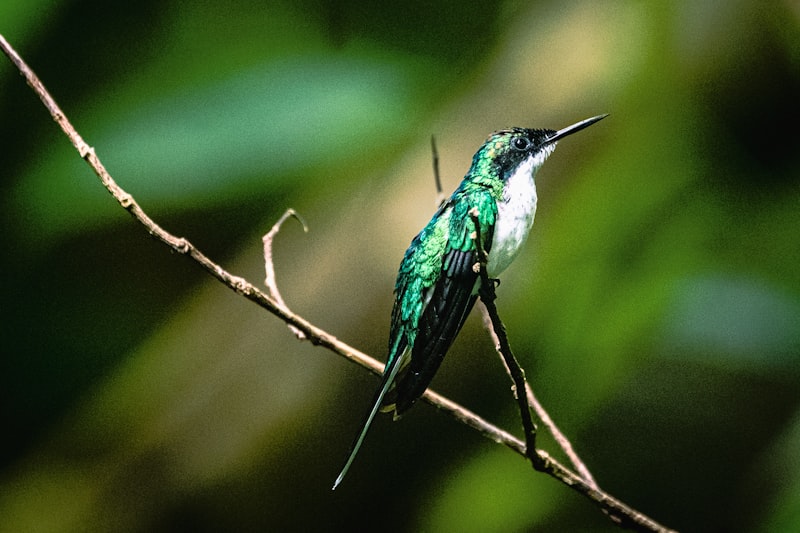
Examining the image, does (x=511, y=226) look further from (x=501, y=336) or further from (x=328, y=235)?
(x=328, y=235)

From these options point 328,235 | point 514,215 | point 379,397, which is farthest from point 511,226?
point 328,235

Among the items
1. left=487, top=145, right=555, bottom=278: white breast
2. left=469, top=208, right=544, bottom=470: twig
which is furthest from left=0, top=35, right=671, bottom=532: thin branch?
left=487, top=145, right=555, bottom=278: white breast

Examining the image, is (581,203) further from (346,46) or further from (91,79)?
(91,79)

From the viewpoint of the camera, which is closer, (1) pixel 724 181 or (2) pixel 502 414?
(2) pixel 502 414

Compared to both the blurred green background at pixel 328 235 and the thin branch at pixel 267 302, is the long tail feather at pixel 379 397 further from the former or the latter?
the blurred green background at pixel 328 235

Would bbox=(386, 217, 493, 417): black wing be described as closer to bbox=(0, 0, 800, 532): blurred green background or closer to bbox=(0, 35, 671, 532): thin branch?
bbox=(0, 35, 671, 532): thin branch

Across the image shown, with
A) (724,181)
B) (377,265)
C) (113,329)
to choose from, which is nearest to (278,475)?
(377,265)

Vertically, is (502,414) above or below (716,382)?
above
